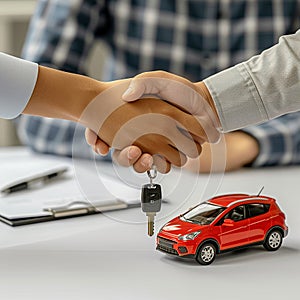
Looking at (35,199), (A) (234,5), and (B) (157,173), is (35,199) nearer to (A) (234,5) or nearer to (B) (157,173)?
(B) (157,173)

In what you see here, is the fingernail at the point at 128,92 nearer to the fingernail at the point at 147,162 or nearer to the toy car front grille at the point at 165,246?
the fingernail at the point at 147,162

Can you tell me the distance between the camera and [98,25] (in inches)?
63.3

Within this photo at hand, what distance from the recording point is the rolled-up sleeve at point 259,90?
0.87 meters

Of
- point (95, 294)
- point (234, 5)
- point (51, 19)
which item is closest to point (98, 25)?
point (51, 19)

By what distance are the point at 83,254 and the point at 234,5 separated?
936mm

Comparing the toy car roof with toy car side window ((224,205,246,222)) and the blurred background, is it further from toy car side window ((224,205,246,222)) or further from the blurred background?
the blurred background

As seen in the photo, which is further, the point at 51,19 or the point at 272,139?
the point at 51,19

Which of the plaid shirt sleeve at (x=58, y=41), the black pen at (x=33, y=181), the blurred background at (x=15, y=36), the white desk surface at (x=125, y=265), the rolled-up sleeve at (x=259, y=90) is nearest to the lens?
the white desk surface at (x=125, y=265)

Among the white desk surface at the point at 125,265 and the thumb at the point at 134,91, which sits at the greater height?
the thumb at the point at 134,91

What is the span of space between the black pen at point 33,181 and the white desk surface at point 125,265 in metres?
0.18

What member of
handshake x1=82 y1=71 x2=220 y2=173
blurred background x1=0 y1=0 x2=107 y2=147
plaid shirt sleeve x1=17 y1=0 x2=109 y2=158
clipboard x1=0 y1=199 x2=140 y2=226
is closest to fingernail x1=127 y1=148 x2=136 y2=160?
handshake x1=82 y1=71 x2=220 y2=173

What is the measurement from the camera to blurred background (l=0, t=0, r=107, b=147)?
8.23 feet

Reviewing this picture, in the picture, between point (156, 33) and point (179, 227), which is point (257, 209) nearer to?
point (179, 227)

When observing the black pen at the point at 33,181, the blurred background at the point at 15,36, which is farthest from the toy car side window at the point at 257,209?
the blurred background at the point at 15,36
